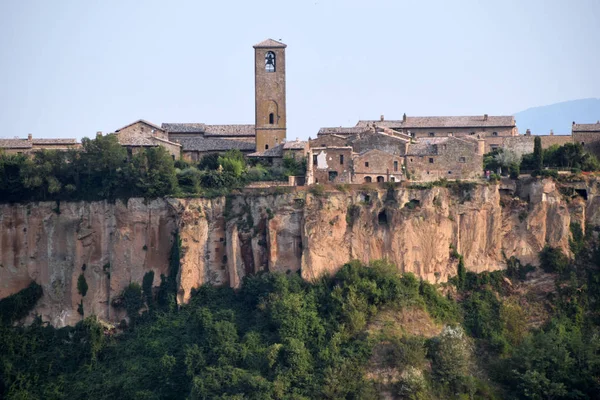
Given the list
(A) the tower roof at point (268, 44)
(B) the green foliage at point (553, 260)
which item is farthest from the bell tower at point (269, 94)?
(B) the green foliage at point (553, 260)

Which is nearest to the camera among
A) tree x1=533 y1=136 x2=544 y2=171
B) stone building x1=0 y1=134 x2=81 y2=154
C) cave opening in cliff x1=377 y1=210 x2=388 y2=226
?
cave opening in cliff x1=377 y1=210 x2=388 y2=226

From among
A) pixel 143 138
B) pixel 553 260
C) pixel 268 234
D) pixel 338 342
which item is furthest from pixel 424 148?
pixel 143 138

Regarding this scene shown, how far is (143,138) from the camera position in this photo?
172 feet

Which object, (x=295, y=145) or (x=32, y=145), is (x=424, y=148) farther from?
(x=32, y=145)

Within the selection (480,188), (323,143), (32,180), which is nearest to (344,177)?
(323,143)

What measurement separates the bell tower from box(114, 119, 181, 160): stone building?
4853mm

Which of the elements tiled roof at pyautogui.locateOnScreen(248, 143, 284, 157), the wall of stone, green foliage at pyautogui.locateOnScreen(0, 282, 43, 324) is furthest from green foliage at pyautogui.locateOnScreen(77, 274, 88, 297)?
the wall of stone

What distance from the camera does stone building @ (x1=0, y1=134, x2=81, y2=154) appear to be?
174ft

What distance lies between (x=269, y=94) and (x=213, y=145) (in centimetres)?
425

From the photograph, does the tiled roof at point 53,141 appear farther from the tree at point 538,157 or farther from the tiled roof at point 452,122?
the tree at point 538,157

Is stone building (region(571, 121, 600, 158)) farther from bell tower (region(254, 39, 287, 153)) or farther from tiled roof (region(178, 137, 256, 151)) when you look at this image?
tiled roof (region(178, 137, 256, 151))

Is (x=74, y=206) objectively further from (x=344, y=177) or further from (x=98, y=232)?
(x=344, y=177)

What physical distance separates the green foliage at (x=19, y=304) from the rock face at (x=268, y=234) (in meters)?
0.48

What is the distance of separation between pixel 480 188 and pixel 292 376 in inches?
544
